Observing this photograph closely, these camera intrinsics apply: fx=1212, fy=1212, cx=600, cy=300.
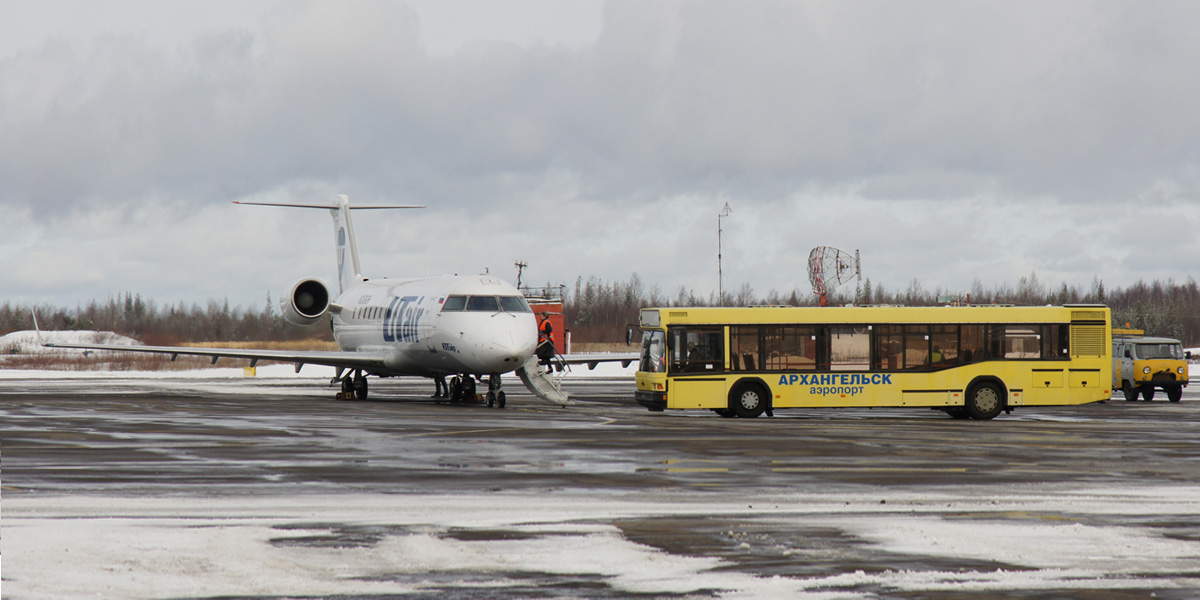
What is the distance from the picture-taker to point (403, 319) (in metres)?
36.0

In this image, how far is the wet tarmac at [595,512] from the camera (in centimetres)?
824

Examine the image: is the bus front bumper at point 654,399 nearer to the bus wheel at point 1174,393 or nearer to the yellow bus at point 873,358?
the yellow bus at point 873,358

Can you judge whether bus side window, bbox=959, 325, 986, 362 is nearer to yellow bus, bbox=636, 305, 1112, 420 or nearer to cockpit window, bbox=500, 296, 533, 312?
yellow bus, bbox=636, 305, 1112, 420

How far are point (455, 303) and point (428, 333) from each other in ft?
4.62

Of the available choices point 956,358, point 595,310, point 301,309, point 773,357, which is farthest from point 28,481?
point 595,310

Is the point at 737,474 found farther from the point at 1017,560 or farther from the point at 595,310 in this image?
the point at 595,310

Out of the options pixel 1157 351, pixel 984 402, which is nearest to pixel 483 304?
pixel 984 402

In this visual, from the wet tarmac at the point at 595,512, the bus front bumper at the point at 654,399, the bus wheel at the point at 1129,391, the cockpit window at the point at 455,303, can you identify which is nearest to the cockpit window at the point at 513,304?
the cockpit window at the point at 455,303

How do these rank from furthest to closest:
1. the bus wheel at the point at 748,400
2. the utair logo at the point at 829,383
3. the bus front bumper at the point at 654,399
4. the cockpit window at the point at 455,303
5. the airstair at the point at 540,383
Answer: the airstair at the point at 540,383, the cockpit window at the point at 455,303, the utair logo at the point at 829,383, the bus wheel at the point at 748,400, the bus front bumper at the point at 654,399

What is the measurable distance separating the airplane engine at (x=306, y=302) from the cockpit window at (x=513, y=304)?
11146 millimetres

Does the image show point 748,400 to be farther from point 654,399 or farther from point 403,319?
point 403,319

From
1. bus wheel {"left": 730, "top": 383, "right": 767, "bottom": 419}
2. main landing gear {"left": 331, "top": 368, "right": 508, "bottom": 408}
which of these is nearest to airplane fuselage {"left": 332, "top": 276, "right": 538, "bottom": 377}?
main landing gear {"left": 331, "top": 368, "right": 508, "bottom": 408}

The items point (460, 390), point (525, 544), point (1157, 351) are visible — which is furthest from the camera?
point (1157, 351)

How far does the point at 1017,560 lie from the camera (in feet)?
29.8
